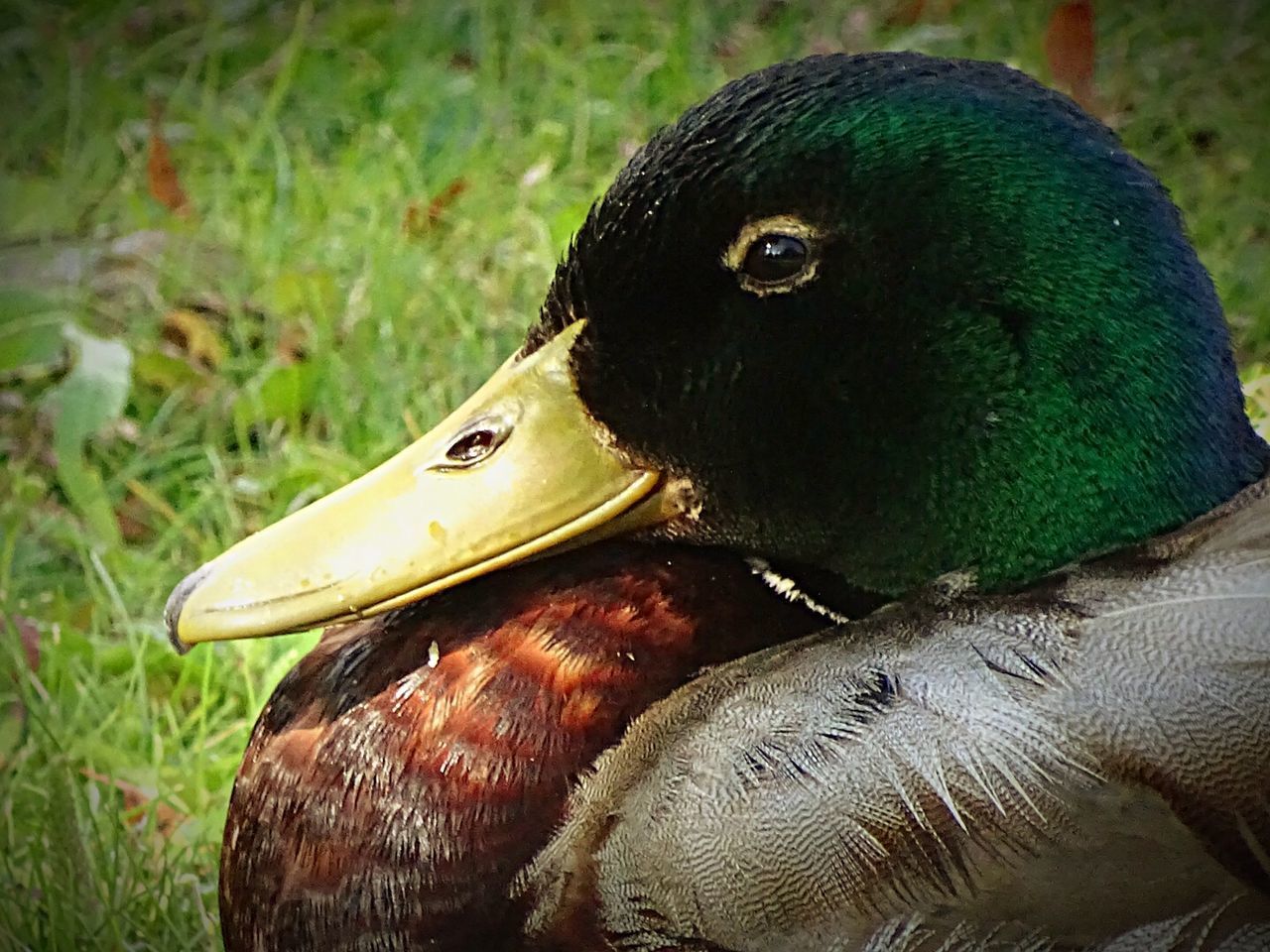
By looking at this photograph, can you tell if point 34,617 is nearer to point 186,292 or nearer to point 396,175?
point 186,292

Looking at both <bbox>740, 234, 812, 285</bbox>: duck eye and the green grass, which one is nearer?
<bbox>740, 234, 812, 285</bbox>: duck eye

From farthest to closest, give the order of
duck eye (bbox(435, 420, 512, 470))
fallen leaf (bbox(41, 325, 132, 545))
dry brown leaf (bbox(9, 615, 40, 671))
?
1. fallen leaf (bbox(41, 325, 132, 545))
2. dry brown leaf (bbox(9, 615, 40, 671))
3. duck eye (bbox(435, 420, 512, 470))

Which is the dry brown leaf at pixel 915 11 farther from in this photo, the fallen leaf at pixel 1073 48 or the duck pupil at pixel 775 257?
the duck pupil at pixel 775 257

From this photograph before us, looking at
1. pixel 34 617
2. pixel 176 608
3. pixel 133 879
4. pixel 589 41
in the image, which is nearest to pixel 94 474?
pixel 34 617

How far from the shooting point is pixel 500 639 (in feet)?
4.36

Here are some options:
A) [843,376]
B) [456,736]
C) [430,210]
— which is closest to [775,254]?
[843,376]

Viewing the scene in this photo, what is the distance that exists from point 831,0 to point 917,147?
7.07 ft

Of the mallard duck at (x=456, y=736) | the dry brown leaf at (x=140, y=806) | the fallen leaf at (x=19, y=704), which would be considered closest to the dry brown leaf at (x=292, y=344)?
the fallen leaf at (x=19, y=704)

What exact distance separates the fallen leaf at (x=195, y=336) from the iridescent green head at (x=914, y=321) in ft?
4.72

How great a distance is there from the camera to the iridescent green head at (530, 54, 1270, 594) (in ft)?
4.04

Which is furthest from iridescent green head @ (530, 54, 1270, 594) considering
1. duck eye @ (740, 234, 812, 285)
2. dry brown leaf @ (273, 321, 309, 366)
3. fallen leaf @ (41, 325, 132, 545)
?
dry brown leaf @ (273, 321, 309, 366)

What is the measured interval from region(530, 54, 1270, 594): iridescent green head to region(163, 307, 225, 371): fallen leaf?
144cm

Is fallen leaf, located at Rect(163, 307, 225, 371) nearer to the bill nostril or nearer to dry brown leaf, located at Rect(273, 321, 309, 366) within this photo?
dry brown leaf, located at Rect(273, 321, 309, 366)

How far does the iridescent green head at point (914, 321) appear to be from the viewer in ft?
4.04
